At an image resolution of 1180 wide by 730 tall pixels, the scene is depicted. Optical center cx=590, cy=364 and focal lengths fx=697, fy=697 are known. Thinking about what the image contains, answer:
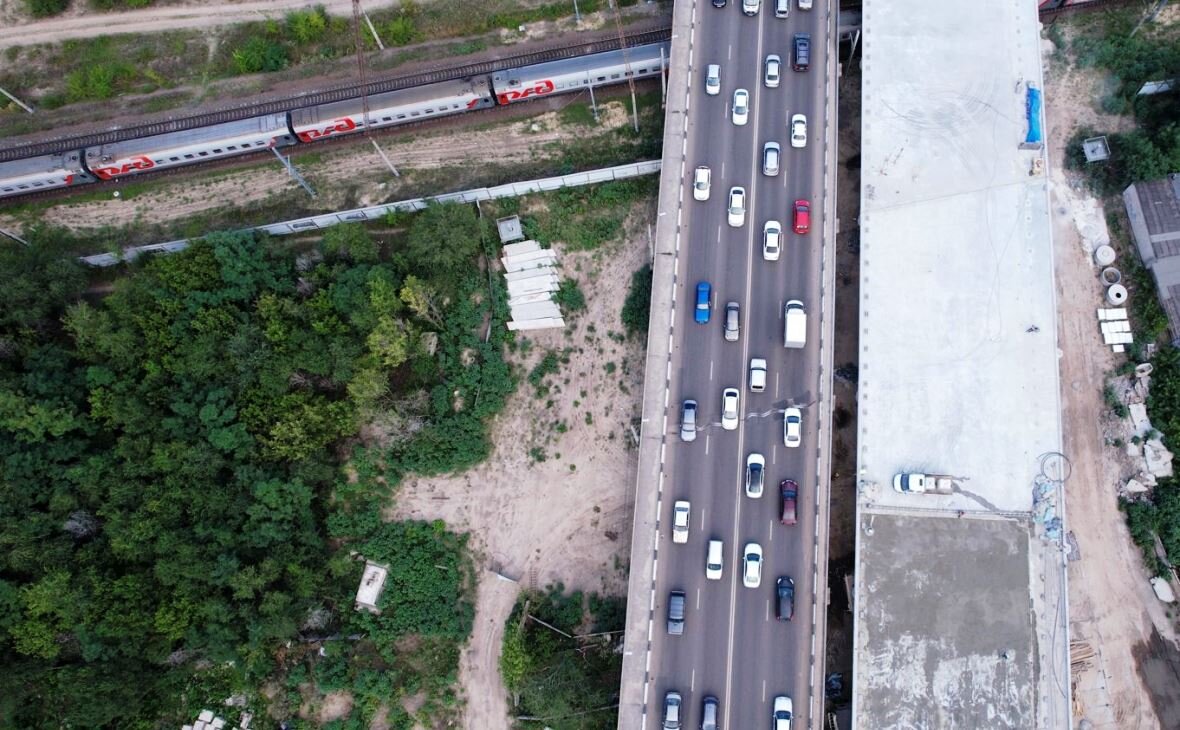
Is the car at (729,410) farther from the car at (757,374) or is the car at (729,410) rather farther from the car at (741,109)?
the car at (741,109)

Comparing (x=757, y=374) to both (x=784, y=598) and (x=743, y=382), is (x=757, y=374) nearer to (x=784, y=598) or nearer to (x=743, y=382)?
(x=743, y=382)

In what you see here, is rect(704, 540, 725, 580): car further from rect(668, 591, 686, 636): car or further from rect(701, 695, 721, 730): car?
rect(701, 695, 721, 730): car

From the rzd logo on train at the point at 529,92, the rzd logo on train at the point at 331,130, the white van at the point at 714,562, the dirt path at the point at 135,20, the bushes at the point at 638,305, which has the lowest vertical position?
the white van at the point at 714,562

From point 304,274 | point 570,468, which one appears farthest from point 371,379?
point 570,468

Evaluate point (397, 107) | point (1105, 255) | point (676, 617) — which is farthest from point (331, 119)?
point (1105, 255)

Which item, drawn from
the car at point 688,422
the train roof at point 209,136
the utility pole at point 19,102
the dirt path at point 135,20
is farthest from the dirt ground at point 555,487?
the utility pole at point 19,102

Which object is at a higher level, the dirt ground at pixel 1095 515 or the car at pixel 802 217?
the car at pixel 802 217
